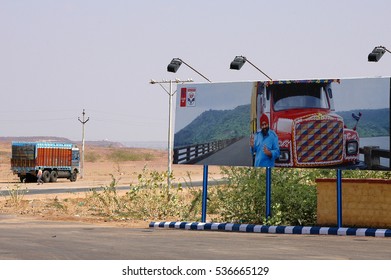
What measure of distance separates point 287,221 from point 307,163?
2.49 m

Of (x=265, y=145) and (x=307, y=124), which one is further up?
(x=307, y=124)

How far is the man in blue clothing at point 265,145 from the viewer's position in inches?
1070

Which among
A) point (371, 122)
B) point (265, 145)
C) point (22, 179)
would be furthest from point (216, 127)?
point (22, 179)

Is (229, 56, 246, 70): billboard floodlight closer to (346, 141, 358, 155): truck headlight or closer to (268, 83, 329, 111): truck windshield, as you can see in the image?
(268, 83, 329, 111): truck windshield

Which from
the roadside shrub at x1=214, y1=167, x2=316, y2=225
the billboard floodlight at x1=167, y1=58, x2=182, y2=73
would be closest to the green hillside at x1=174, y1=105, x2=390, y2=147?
the roadside shrub at x1=214, y1=167, x2=316, y2=225

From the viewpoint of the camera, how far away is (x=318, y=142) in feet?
85.9

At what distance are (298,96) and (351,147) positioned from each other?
2035 millimetres

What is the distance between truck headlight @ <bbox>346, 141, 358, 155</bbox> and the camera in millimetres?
25734

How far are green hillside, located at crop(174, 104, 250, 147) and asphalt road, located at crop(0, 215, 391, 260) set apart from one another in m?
3.10

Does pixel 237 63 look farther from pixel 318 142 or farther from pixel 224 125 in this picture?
pixel 318 142

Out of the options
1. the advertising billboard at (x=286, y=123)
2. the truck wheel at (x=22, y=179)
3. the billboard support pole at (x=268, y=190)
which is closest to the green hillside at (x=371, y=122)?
the advertising billboard at (x=286, y=123)

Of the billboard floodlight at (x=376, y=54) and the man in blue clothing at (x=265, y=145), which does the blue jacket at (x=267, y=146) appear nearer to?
the man in blue clothing at (x=265, y=145)
